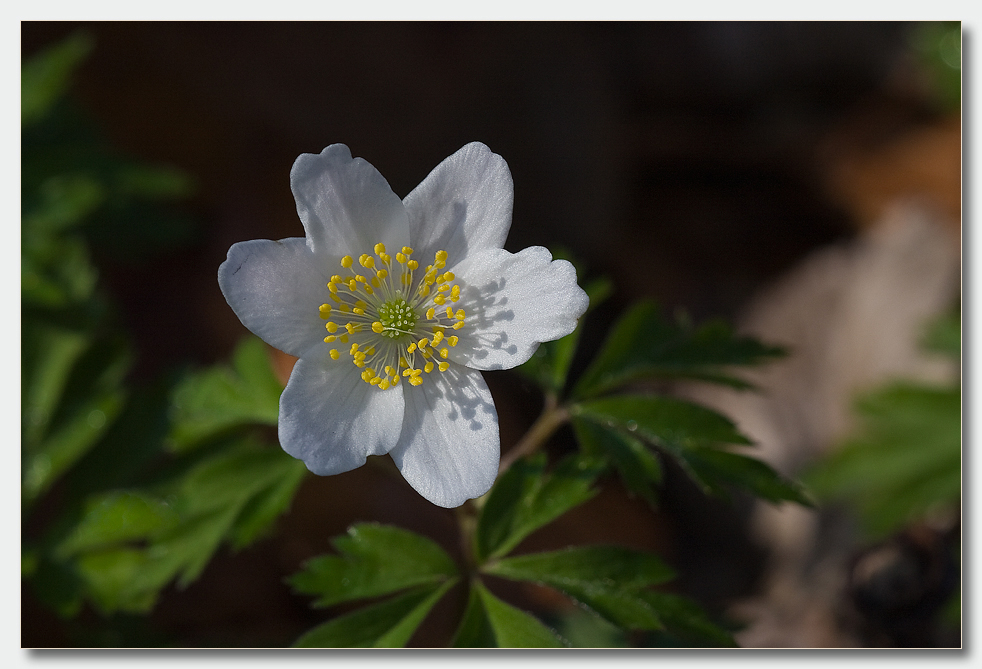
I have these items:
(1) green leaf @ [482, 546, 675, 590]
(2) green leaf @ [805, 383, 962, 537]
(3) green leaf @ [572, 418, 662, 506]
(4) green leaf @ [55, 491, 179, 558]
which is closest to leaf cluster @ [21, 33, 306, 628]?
(4) green leaf @ [55, 491, 179, 558]

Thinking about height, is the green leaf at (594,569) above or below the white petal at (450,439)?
below

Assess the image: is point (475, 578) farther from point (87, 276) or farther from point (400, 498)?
point (87, 276)

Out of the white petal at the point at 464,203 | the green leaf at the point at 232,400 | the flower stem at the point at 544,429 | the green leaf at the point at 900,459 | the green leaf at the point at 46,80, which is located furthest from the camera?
the green leaf at the point at 900,459

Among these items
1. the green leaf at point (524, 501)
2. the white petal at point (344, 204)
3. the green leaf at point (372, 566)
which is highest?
the white petal at point (344, 204)

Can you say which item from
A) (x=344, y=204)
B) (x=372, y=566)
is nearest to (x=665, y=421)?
(x=372, y=566)

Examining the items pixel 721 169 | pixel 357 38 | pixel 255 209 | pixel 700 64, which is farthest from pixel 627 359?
pixel 700 64

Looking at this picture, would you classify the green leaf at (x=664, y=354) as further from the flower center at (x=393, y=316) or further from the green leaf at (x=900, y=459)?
the green leaf at (x=900, y=459)

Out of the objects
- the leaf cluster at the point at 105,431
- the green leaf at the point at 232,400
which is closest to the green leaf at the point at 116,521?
the leaf cluster at the point at 105,431
